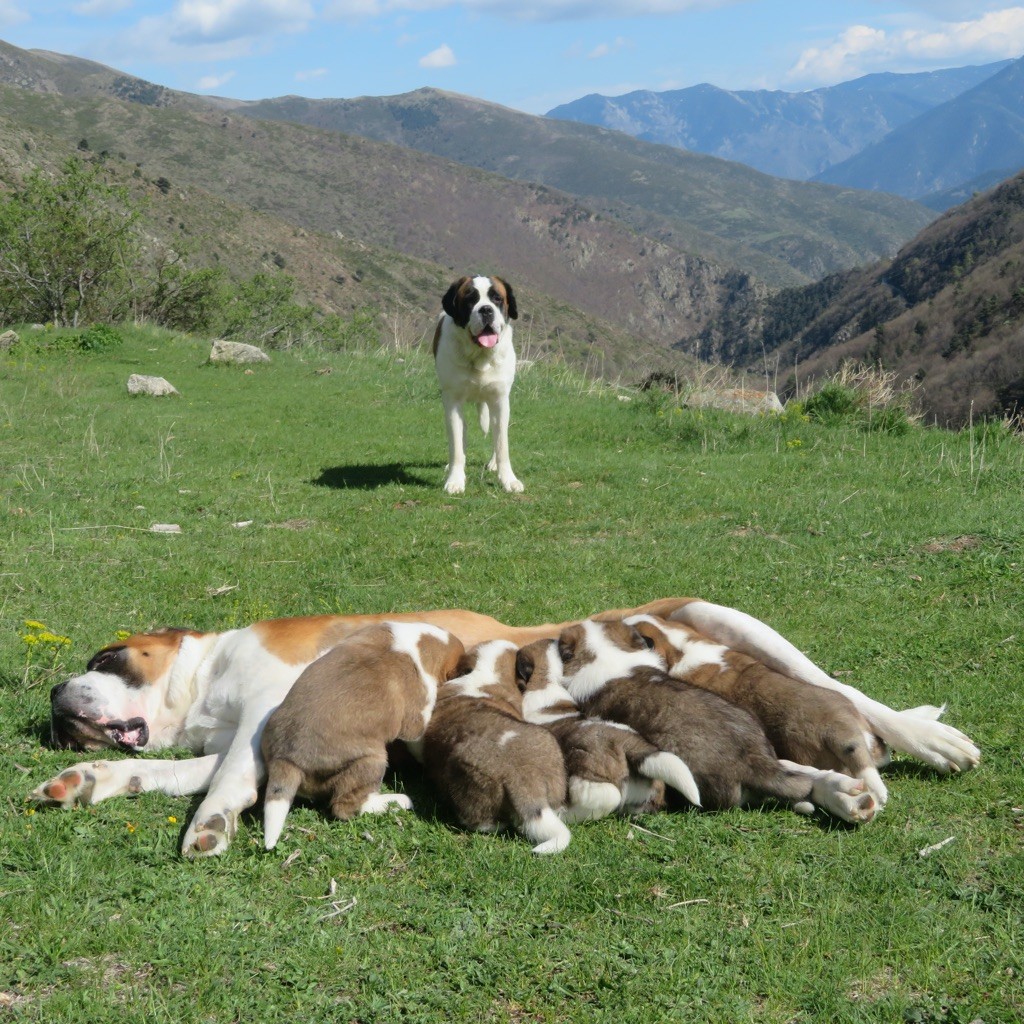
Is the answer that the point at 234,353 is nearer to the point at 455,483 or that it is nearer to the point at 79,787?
the point at 455,483

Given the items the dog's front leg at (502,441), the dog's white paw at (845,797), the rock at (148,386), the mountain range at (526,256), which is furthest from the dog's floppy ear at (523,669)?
the mountain range at (526,256)

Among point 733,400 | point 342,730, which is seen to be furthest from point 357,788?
point 733,400

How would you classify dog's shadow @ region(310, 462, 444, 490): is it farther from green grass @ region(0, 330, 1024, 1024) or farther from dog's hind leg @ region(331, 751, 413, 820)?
dog's hind leg @ region(331, 751, 413, 820)

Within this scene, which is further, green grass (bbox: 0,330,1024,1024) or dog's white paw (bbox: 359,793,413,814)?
dog's white paw (bbox: 359,793,413,814)

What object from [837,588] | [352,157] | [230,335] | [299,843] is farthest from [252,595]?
[352,157]

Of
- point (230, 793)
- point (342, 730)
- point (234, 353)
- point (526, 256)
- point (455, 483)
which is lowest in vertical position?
point (230, 793)

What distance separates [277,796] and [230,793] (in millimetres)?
240

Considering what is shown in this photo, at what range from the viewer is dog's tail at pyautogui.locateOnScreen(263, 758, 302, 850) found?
151 inches

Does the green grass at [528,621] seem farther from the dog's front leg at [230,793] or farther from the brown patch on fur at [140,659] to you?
the brown patch on fur at [140,659]

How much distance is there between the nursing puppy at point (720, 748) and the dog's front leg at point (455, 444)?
631cm

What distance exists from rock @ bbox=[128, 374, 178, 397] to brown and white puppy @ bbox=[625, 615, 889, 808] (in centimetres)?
1294

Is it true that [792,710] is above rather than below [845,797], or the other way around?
above

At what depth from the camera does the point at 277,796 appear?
12.9ft

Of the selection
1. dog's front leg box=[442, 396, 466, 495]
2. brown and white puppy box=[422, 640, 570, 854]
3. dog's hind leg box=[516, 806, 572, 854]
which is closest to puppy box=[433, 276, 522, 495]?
dog's front leg box=[442, 396, 466, 495]
